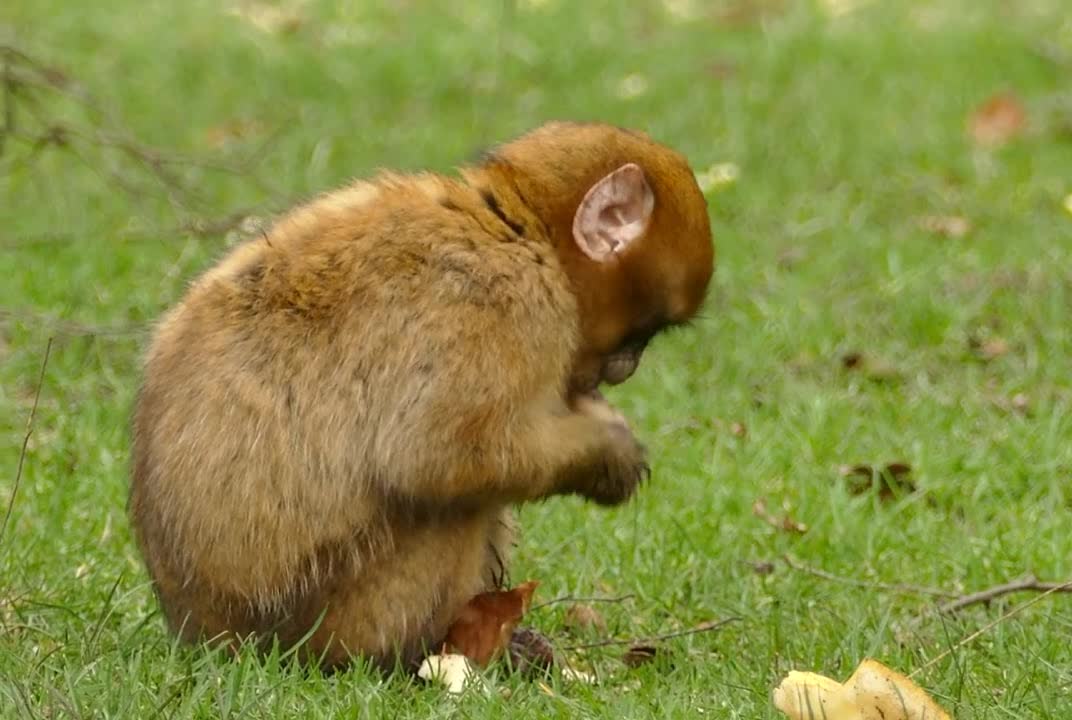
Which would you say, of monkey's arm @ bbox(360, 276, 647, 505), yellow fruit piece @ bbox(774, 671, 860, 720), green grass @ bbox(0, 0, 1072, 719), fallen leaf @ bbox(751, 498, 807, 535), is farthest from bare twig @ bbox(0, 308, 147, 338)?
yellow fruit piece @ bbox(774, 671, 860, 720)

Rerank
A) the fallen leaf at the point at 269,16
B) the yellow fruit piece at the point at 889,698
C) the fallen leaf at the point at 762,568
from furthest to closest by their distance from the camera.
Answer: the fallen leaf at the point at 269,16 → the fallen leaf at the point at 762,568 → the yellow fruit piece at the point at 889,698

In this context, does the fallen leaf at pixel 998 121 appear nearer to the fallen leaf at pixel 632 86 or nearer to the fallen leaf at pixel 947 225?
the fallen leaf at pixel 947 225

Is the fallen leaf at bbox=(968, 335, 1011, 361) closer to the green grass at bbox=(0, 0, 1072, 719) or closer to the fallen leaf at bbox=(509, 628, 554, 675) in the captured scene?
the green grass at bbox=(0, 0, 1072, 719)

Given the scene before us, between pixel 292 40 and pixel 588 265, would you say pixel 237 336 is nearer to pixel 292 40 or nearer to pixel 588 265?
pixel 588 265

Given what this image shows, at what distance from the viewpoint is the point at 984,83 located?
9.25m

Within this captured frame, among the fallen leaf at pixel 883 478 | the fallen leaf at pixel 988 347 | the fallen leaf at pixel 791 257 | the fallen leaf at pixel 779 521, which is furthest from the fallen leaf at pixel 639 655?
the fallen leaf at pixel 791 257

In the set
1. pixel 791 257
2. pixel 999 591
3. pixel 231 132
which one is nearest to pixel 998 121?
pixel 791 257

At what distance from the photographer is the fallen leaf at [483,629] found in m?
4.05

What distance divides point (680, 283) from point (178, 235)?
349 cm

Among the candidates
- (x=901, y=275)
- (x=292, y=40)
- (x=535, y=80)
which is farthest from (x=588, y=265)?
(x=292, y=40)

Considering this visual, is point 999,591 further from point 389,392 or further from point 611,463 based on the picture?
point 389,392

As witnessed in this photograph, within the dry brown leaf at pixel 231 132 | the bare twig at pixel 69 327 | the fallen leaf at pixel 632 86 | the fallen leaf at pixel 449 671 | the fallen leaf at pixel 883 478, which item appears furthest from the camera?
the fallen leaf at pixel 632 86

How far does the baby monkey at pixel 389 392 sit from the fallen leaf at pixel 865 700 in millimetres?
674

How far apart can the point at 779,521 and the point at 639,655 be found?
107 cm
